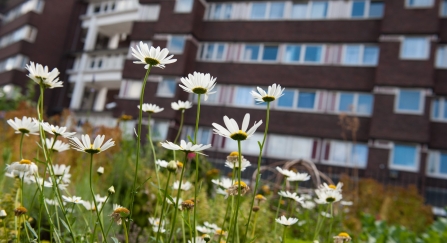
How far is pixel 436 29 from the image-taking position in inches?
699

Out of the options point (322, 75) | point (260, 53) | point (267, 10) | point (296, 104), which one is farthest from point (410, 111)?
point (267, 10)

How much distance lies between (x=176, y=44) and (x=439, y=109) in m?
12.4

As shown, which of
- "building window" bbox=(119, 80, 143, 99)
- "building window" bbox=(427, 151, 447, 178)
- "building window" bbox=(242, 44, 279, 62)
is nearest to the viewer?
"building window" bbox=(427, 151, 447, 178)

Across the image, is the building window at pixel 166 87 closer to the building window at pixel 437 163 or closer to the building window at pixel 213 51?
the building window at pixel 213 51

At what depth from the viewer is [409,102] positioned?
57.8ft

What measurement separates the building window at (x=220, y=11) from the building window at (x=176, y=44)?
2.09 meters

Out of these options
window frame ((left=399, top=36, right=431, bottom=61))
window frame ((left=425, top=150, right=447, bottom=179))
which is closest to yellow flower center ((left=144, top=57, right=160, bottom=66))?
window frame ((left=425, top=150, right=447, bottom=179))

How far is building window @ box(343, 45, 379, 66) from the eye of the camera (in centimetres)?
1925

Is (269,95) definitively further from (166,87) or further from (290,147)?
(166,87)

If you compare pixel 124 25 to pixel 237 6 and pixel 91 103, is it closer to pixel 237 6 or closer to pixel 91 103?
pixel 91 103

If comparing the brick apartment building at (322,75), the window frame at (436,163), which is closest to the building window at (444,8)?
the brick apartment building at (322,75)

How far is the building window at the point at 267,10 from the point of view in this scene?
21719 mm

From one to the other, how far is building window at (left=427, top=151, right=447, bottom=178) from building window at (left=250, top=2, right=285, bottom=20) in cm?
920

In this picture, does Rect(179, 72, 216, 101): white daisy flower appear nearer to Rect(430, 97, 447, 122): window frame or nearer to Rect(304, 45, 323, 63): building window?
Rect(430, 97, 447, 122): window frame
